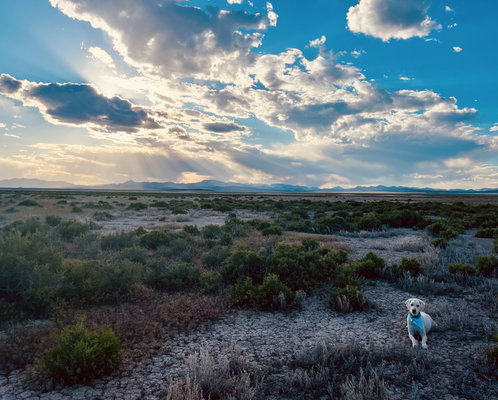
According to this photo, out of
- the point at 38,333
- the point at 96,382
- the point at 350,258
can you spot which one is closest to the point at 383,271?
the point at 350,258

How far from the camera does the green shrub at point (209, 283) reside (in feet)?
25.4

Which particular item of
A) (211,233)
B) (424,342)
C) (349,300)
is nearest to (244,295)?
(349,300)

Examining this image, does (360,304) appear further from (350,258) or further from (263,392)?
(350,258)

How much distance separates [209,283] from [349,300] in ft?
11.5

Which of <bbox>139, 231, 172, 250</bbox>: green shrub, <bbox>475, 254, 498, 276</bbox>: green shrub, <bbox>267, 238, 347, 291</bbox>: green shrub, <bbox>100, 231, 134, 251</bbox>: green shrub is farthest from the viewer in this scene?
<bbox>139, 231, 172, 250</bbox>: green shrub

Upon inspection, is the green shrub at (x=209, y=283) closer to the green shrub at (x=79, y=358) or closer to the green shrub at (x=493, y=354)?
the green shrub at (x=79, y=358)

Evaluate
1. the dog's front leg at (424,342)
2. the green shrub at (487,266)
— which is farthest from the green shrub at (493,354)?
the green shrub at (487,266)

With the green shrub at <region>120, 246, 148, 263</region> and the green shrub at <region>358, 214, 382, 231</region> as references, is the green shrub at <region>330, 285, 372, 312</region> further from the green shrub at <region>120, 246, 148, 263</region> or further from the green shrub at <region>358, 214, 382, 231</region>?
the green shrub at <region>358, 214, 382, 231</region>

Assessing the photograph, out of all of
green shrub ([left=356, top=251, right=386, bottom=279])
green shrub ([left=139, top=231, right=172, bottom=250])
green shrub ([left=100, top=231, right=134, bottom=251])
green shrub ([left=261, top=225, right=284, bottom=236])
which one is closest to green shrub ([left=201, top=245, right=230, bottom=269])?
green shrub ([left=139, top=231, right=172, bottom=250])

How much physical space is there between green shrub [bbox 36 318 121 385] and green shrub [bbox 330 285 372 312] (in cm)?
462

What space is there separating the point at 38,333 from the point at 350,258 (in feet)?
32.2

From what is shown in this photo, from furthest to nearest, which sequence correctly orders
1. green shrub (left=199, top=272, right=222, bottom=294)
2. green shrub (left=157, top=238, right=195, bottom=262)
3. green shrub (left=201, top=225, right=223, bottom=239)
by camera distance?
green shrub (left=201, top=225, right=223, bottom=239), green shrub (left=157, top=238, right=195, bottom=262), green shrub (left=199, top=272, right=222, bottom=294)

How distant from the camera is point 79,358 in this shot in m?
4.07

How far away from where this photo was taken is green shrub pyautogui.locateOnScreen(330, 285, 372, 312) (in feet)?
21.9
